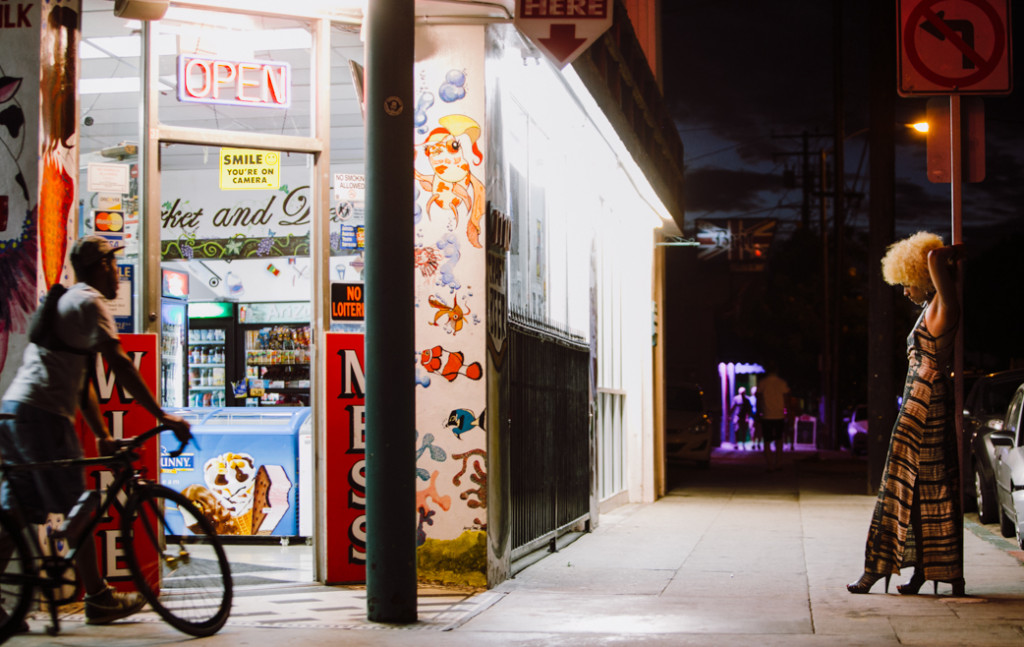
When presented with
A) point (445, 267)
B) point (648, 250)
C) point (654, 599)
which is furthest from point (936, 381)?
point (648, 250)

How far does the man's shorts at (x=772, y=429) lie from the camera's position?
2036 cm

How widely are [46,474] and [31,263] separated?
60.3 inches

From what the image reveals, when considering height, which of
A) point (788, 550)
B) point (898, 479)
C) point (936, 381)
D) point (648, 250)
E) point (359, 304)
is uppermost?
point (648, 250)

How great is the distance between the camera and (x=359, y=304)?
7.56 metres

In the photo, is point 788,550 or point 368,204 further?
point 788,550

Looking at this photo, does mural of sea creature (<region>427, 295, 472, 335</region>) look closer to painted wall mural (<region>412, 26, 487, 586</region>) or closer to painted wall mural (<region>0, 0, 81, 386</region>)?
painted wall mural (<region>412, 26, 487, 586</region>)

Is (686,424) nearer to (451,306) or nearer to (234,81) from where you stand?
(451,306)

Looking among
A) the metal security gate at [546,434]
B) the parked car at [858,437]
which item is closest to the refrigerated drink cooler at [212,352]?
the metal security gate at [546,434]

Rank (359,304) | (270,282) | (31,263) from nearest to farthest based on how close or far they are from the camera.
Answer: (31,263) < (359,304) < (270,282)

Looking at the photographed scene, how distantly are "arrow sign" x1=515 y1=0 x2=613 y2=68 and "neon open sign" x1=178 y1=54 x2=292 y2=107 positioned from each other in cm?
165

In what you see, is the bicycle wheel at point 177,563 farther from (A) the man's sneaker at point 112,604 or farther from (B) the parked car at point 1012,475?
(B) the parked car at point 1012,475

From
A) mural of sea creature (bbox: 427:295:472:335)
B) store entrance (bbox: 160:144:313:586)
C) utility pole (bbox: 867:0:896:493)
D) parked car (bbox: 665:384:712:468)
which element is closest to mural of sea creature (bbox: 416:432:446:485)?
mural of sea creature (bbox: 427:295:472:335)

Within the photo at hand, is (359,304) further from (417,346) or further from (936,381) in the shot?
(936,381)

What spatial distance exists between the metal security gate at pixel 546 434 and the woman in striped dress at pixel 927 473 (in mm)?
2528
